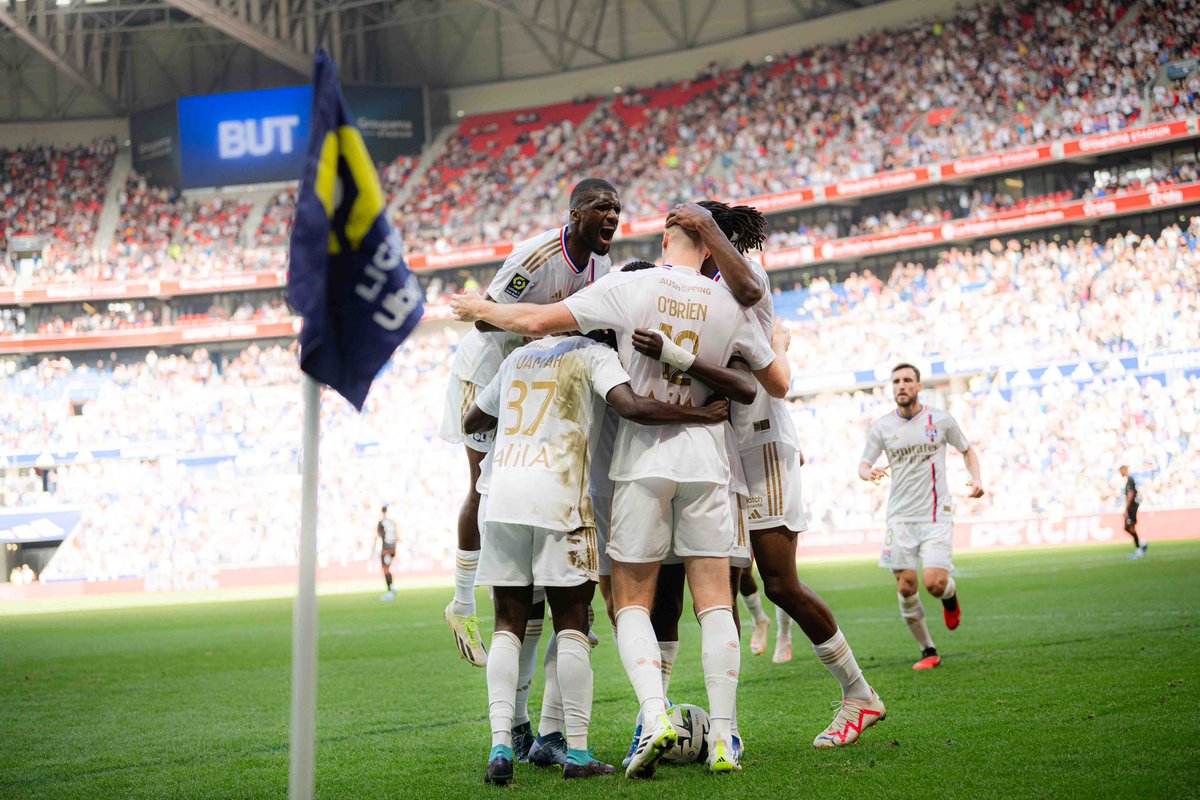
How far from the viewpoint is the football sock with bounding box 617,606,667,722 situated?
5.48 meters

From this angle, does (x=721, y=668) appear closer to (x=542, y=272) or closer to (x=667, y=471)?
(x=667, y=471)

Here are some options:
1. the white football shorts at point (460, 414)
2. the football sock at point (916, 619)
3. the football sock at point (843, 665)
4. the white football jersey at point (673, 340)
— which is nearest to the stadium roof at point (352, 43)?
the football sock at point (916, 619)

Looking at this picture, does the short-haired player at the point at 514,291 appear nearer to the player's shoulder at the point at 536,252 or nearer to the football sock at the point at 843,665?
the player's shoulder at the point at 536,252

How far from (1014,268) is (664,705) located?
32.7m

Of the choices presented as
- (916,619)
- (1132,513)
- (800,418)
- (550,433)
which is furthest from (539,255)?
(800,418)

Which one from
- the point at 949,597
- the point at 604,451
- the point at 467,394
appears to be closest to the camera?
the point at 604,451

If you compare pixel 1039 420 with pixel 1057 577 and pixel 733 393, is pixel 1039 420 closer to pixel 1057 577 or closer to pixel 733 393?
pixel 1057 577

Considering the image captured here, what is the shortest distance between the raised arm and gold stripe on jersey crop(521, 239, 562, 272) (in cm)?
91

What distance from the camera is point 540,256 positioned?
6.68 meters

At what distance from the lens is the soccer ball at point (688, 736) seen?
19.7ft

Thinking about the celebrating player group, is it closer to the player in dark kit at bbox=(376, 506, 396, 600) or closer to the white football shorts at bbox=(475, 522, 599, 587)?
the white football shorts at bbox=(475, 522, 599, 587)

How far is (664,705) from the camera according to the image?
5.48m

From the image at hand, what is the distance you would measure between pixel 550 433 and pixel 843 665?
81.1 inches

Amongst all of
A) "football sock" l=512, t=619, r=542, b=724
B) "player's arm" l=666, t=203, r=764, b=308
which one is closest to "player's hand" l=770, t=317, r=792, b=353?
"player's arm" l=666, t=203, r=764, b=308
